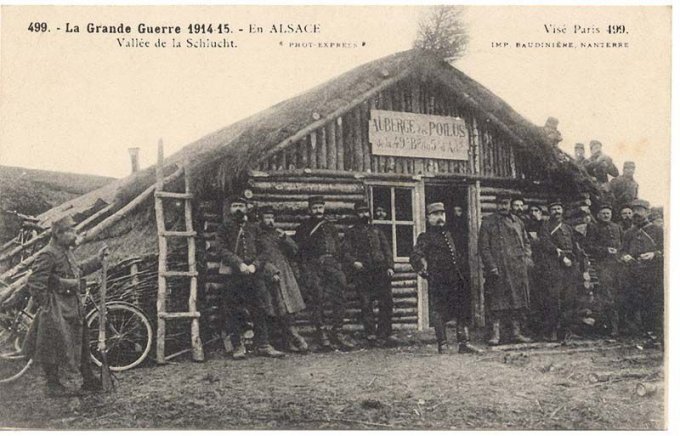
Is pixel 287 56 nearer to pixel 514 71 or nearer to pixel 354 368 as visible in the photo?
pixel 514 71

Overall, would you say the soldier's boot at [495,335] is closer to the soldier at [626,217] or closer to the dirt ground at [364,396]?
the dirt ground at [364,396]

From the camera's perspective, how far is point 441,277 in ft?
26.8

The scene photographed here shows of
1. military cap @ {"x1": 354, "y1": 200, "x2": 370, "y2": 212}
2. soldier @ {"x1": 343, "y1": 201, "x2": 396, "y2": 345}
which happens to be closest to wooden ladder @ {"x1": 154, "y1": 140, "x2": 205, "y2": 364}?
soldier @ {"x1": 343, "y1": 201, "x2": 396, "y2": 345}

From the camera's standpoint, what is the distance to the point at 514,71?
8.02 meters

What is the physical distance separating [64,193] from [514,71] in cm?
606

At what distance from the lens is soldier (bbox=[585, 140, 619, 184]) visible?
848cm

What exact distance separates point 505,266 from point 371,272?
5.29 ft

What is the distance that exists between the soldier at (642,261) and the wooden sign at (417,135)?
88.1 inches

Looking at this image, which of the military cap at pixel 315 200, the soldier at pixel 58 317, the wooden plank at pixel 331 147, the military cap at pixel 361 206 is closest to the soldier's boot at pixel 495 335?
the military cap at pixel 361 206

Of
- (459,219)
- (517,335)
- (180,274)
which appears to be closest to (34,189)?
(180,274)

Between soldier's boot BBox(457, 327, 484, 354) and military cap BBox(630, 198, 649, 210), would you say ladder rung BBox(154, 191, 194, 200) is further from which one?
military cap BBox(630, 198, 649, 210)

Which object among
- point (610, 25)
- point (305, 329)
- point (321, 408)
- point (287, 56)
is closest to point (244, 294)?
point (305, 329)

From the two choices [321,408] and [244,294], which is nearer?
[321,408]

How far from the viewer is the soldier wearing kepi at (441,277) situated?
26.7 feet
